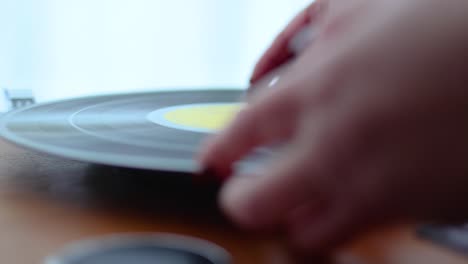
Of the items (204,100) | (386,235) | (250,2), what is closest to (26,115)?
(204,100)

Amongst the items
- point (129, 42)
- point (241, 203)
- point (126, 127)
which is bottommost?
point (241, 203)

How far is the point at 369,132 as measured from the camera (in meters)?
A: 0.18

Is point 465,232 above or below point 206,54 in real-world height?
below

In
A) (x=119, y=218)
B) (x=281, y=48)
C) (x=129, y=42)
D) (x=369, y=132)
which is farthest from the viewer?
(x=129, y=42)

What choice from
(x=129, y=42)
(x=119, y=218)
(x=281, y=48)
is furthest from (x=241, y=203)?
(x=129, y=42)

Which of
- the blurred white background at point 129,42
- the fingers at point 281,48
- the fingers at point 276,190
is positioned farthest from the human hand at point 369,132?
the blurred white background at point 129,42

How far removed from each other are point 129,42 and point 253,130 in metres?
0.68

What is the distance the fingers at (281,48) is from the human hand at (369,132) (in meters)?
0.20

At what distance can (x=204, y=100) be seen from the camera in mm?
568

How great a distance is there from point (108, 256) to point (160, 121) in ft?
0.66

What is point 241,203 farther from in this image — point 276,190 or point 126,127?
point 126,127

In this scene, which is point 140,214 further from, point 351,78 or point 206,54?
point 206,54

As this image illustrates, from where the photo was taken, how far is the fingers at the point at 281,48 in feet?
1.34

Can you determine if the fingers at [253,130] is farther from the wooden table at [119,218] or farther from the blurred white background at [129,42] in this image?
the blurred white background at [129,42]
